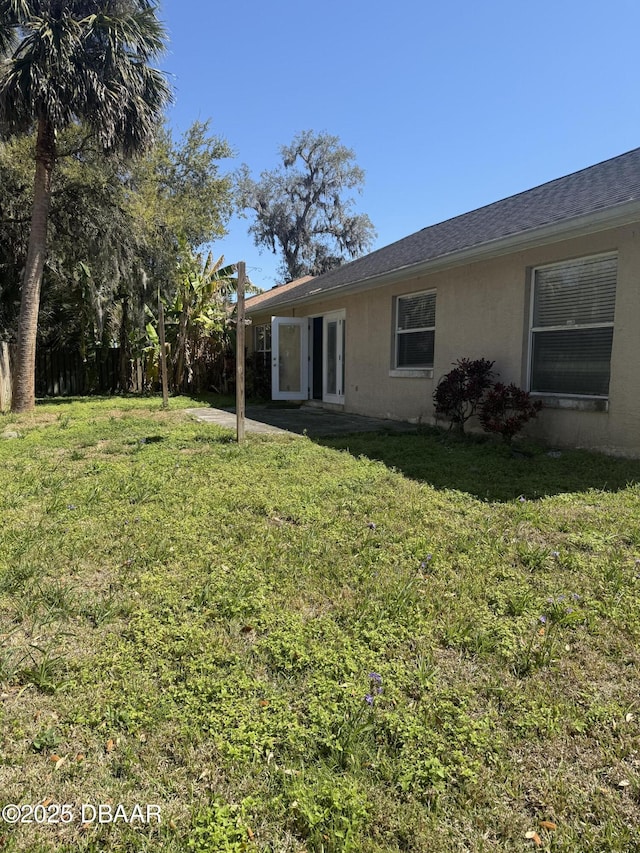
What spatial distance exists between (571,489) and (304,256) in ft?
117

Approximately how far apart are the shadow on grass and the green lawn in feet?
1.07

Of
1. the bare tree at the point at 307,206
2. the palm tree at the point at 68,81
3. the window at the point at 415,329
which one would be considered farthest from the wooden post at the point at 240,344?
the bare tree at the point at 307,206

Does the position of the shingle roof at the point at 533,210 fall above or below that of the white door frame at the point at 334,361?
above

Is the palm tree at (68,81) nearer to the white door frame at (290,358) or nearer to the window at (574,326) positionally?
the white door frame at (290,358)

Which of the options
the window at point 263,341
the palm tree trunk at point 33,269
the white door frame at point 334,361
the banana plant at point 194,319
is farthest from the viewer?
the window at point 263,341

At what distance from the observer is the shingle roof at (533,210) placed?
6.24m

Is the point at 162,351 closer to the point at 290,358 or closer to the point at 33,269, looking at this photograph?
the point at 33,269

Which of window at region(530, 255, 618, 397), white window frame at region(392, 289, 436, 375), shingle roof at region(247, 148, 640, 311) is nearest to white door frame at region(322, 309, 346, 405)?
shingle roof at region(247, 148, 640, 311)

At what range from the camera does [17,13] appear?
9.80m

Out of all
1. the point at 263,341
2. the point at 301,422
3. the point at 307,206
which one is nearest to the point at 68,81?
→ the point at 301,422

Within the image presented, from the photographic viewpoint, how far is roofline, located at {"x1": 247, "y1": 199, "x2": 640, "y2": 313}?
213 inches

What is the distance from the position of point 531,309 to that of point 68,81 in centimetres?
989

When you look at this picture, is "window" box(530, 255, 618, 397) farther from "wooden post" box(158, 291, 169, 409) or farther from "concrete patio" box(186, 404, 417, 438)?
"wooden post" box(158, 291, 169, 409)

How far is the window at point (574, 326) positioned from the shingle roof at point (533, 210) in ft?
2.47
